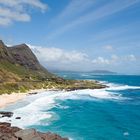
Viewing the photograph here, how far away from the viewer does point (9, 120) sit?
75.4 meters

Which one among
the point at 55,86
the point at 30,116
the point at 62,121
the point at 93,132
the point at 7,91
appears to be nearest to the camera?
the point at 93,132

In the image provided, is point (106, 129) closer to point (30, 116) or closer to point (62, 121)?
point (62, 121)

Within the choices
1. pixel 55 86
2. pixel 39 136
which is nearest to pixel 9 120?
pixel 39 136

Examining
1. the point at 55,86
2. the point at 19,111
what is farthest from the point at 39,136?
the point at 55,86

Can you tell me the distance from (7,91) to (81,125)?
72.6 m

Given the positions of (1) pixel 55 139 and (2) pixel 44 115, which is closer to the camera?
(1) pixel 55 139

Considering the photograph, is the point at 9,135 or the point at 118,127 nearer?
the point at 9,135

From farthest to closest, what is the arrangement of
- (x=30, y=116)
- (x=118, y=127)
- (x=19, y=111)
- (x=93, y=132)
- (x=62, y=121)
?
1. (x=19, y=111)
2. (x=30, y=116)
3. (x=62, y=121)
4. (x=118, y=127)
5. (x=93, y=132)

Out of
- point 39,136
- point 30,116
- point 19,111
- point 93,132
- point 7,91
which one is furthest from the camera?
point 7,91

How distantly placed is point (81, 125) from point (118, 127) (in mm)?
8999

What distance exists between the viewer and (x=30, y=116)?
83625 millimetres

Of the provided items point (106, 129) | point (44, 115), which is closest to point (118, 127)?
point (106, 129)

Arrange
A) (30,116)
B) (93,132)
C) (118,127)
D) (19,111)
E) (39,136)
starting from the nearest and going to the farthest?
1. (39,136)
2. (93,132)
3. (118,127)
4. (30,116)
5. (19,111)

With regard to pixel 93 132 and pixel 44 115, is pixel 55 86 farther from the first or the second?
pixel 93 132
